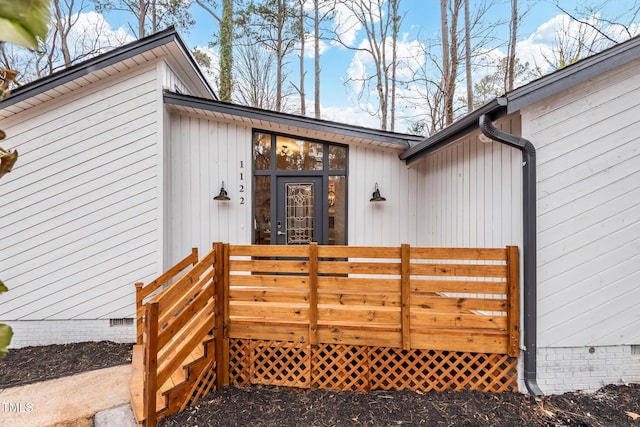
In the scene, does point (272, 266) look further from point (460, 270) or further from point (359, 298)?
point (460, 270)

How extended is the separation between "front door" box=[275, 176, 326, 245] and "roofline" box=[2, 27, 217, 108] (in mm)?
2346

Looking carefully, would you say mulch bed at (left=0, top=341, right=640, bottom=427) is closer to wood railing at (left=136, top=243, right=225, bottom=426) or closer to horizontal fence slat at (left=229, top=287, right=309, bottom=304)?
wood railing at (left=136, top=243, right=225, bottom=426)

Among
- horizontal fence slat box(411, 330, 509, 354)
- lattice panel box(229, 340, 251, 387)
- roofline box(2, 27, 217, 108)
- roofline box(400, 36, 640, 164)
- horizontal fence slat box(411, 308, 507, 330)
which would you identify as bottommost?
lattice panel box(229, 340, 251, 387)

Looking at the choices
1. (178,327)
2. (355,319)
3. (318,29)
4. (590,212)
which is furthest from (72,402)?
(318,29)

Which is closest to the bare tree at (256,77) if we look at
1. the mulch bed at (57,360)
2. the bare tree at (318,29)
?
the bare tree at (318,29)

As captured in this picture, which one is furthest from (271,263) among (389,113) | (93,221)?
(389,113)

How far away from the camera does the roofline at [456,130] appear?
2781 mm

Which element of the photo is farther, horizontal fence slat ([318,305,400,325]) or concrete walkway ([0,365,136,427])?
horizontal fence slat ([318,305,400,325])

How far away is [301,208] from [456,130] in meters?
2.44

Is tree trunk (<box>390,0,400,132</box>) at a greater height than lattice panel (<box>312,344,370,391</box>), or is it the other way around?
tree trunk (<box>390,0,400,132</box>)

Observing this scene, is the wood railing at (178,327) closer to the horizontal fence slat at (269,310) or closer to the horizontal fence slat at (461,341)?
the horizontal fence slat at (269,310)

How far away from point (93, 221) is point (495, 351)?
4873 mm

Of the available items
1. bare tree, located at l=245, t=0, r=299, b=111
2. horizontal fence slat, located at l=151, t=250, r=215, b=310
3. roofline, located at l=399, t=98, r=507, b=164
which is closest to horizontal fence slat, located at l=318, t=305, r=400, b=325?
horizontal fence slat, located at l=151, t=250, r=215, b=310

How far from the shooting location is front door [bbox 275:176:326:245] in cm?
483
